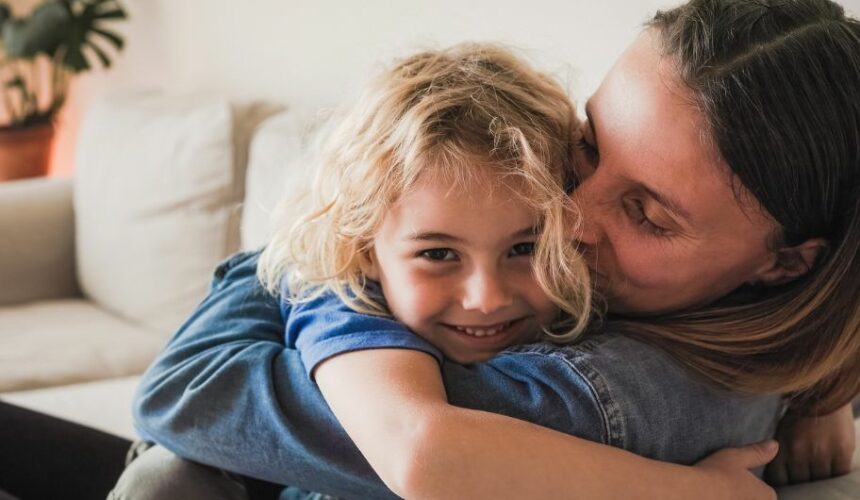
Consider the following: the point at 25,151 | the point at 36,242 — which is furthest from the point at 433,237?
the point at 25,151

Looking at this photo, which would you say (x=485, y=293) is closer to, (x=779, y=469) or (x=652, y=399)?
(x=652, y=399)

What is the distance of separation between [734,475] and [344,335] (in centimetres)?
37

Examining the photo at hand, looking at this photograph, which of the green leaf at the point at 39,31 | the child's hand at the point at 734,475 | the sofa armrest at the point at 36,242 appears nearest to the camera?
the child's hand at the point at 734,475

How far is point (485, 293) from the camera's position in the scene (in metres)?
0.97

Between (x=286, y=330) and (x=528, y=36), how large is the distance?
87 cm

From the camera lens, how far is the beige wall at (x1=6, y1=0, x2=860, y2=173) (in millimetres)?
1619

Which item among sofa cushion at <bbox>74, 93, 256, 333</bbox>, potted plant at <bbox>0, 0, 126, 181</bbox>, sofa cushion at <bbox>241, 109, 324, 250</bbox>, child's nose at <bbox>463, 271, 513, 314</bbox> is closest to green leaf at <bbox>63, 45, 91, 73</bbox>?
potted plant at <bbox>0, 0, 126, 181</bbox>

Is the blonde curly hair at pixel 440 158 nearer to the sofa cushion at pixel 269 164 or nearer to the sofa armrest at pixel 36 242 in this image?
the sofa cushion at pixel 269 164

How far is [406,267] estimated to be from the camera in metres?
1.00

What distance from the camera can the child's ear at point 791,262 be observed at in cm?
94

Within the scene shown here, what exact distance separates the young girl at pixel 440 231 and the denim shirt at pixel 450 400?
0.10ft

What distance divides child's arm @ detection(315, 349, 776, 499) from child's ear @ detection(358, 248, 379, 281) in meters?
0.19

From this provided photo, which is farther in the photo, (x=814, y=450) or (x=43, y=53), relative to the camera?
(x=43, y=53)

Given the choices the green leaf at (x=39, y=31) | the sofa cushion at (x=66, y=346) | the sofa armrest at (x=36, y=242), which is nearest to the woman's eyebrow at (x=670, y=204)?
the sofa cushion at (x=66, y=346)
